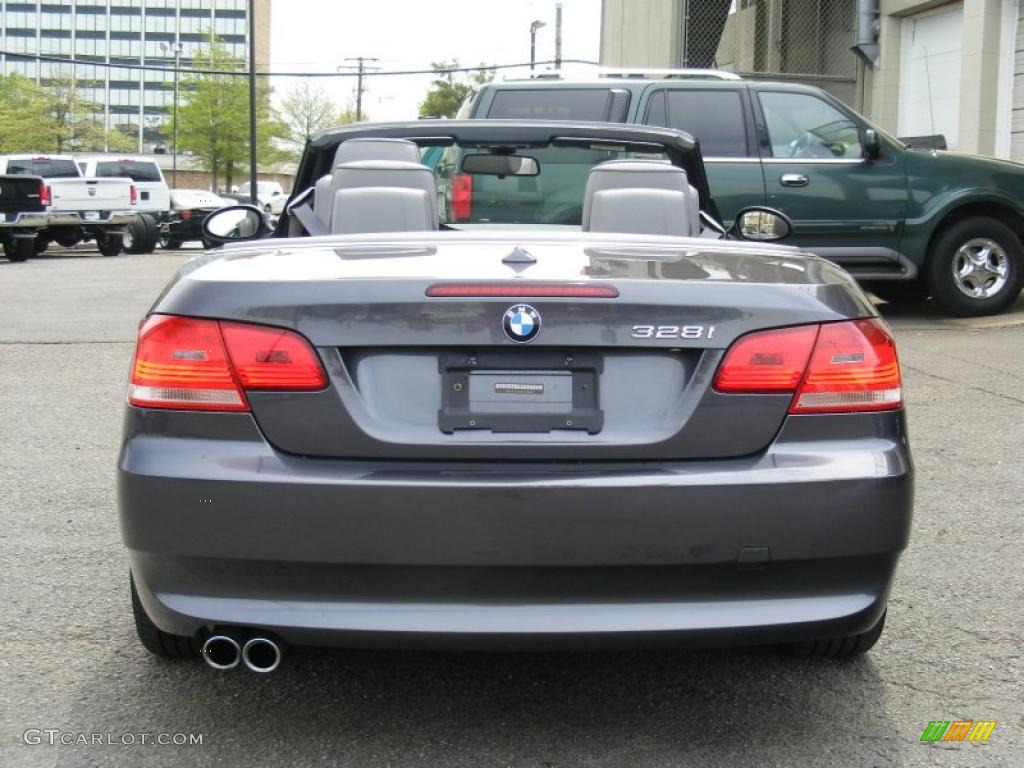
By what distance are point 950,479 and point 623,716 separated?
322cm

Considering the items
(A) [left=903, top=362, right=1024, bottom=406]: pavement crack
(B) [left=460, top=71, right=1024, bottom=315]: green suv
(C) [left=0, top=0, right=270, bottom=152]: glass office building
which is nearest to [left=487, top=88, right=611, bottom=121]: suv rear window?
(B) [left=460, top=71, right=1024, bottom=315]: green suv

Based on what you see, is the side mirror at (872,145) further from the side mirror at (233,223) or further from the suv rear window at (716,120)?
the side mirror at (233,223)

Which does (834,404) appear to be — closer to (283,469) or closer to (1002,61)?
(283,469)

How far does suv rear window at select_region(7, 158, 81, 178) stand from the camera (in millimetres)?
29484

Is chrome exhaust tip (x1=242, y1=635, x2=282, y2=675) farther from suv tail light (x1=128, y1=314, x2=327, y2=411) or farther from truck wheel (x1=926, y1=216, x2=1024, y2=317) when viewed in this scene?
truck wheel (x1=926, y1=216, x2=1024, y2=317)

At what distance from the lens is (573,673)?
12.2ft

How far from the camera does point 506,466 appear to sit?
9.66ft

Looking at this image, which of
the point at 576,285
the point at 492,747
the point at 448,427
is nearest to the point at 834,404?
the point at 576,285

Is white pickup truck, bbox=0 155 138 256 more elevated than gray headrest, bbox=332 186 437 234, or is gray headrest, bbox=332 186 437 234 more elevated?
gray headrest, bbox=332 186 437 234

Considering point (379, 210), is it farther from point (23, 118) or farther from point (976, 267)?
point (23, 118)

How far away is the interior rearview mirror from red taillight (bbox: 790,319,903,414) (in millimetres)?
1922

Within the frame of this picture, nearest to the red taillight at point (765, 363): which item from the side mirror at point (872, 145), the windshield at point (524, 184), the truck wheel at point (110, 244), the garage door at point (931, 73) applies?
the windshield at point (524, 184)
